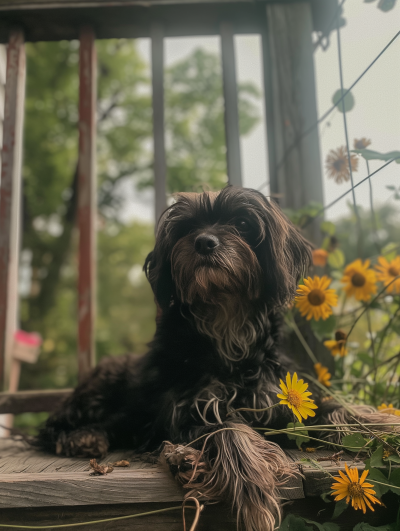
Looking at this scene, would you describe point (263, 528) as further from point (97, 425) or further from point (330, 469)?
point (97, 425)

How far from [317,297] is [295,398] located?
85 cm

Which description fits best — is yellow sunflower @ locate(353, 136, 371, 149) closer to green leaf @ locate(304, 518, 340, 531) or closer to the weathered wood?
the weathered wood

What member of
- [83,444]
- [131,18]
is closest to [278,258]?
[83,444]

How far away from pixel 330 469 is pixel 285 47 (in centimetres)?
260

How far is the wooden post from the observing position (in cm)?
292

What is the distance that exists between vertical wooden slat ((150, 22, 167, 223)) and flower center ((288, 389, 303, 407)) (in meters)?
1.65

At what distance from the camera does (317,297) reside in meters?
2.28

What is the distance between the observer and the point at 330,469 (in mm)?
1614

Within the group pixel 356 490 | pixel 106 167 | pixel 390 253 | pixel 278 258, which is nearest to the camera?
pixel 356 490

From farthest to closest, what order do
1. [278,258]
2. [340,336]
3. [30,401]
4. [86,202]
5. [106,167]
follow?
1. [106,167]
2. [86,202]
3. [30,401]
4. [340,336]
5. [278,258]

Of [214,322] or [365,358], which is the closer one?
[214,322]

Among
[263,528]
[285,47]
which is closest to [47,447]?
[263,528]

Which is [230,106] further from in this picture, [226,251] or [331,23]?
[226,251]

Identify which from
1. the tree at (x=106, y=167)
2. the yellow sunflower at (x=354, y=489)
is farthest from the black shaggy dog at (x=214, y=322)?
the tree at (x=106, y=167)
